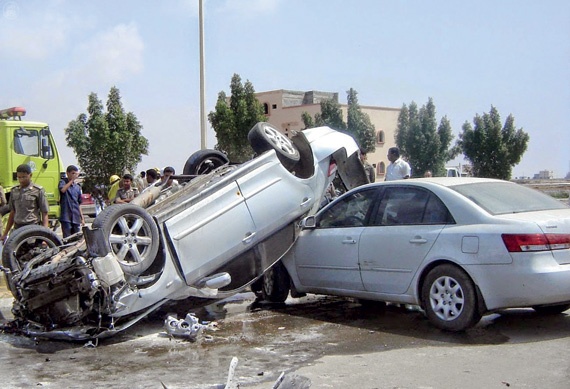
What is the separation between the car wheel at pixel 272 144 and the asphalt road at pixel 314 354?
5.87ft

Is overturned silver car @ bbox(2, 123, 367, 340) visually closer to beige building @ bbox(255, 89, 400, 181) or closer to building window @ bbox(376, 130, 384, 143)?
beige building @ bbox(255, 89, 400, 181)

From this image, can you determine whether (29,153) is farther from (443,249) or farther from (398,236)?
(443,249)

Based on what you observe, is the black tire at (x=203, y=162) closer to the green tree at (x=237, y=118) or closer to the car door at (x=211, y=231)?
the car door at (x=211, y=231)

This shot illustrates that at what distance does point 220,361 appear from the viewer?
19.7ft

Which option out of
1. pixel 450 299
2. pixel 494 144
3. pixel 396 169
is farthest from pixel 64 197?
pixel 494 144

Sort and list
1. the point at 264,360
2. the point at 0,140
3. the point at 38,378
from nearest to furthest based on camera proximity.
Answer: the point at 38,378, the point at 264,360, the point at 0,140

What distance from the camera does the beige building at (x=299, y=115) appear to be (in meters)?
55.8

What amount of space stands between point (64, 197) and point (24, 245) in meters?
4.07

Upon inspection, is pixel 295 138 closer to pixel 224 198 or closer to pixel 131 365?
pixel 224 198

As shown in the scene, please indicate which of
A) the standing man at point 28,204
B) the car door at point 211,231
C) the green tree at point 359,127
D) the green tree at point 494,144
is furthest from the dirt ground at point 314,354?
the green tree at point 494,144

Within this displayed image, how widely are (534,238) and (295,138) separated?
134 inches

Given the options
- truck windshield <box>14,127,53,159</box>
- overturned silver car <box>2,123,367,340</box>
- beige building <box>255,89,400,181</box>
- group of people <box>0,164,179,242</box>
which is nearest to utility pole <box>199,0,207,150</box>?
group of people <box>0,164,179,242</box>

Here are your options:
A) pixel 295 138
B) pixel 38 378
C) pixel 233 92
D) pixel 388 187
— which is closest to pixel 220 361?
pixel 38 378

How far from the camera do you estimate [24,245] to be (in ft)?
25.1
